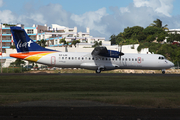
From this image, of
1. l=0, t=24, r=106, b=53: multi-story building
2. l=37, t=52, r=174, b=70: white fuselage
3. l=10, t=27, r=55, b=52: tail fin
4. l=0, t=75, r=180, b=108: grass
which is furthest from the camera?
l=0, t=24, r=106, b=53: multi-story building

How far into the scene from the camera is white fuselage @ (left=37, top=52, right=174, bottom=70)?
33969 millimetres

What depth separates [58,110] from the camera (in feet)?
28.7

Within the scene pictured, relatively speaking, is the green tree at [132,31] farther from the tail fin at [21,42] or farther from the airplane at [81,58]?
the tail fin at [21,42]

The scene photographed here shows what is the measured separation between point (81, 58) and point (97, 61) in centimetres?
237

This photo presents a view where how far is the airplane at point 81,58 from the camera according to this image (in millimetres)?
33594

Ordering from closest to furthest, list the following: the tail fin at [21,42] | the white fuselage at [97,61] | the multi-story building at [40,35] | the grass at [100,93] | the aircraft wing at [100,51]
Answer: the grass at [100,93]
the aircraft wing at [100,51]
the tail fin at [21,42]
the white fuselage at [97,61]
the multi-story building at [40,35]

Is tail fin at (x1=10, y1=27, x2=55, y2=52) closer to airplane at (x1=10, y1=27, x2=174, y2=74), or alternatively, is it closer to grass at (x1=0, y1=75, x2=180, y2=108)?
airplane at (x1=10, y1=27, x2=174, y2=74)

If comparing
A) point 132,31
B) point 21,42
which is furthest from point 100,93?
point 132,31

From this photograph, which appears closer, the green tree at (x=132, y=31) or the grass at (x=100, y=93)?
the grass at (x=100, y=93)

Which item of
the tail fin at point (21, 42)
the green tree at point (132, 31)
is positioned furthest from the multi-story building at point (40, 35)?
the tail fin at point (21, 42)

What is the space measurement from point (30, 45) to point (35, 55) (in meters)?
1.65

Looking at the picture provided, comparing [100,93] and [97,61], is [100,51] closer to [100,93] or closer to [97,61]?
[97,61]

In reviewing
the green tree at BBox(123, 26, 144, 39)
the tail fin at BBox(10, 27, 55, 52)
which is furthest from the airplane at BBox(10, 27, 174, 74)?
the green tree at BBox(123, 26, 144, 39)

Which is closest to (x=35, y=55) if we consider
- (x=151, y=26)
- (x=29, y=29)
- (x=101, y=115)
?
(x=101, y=115)
